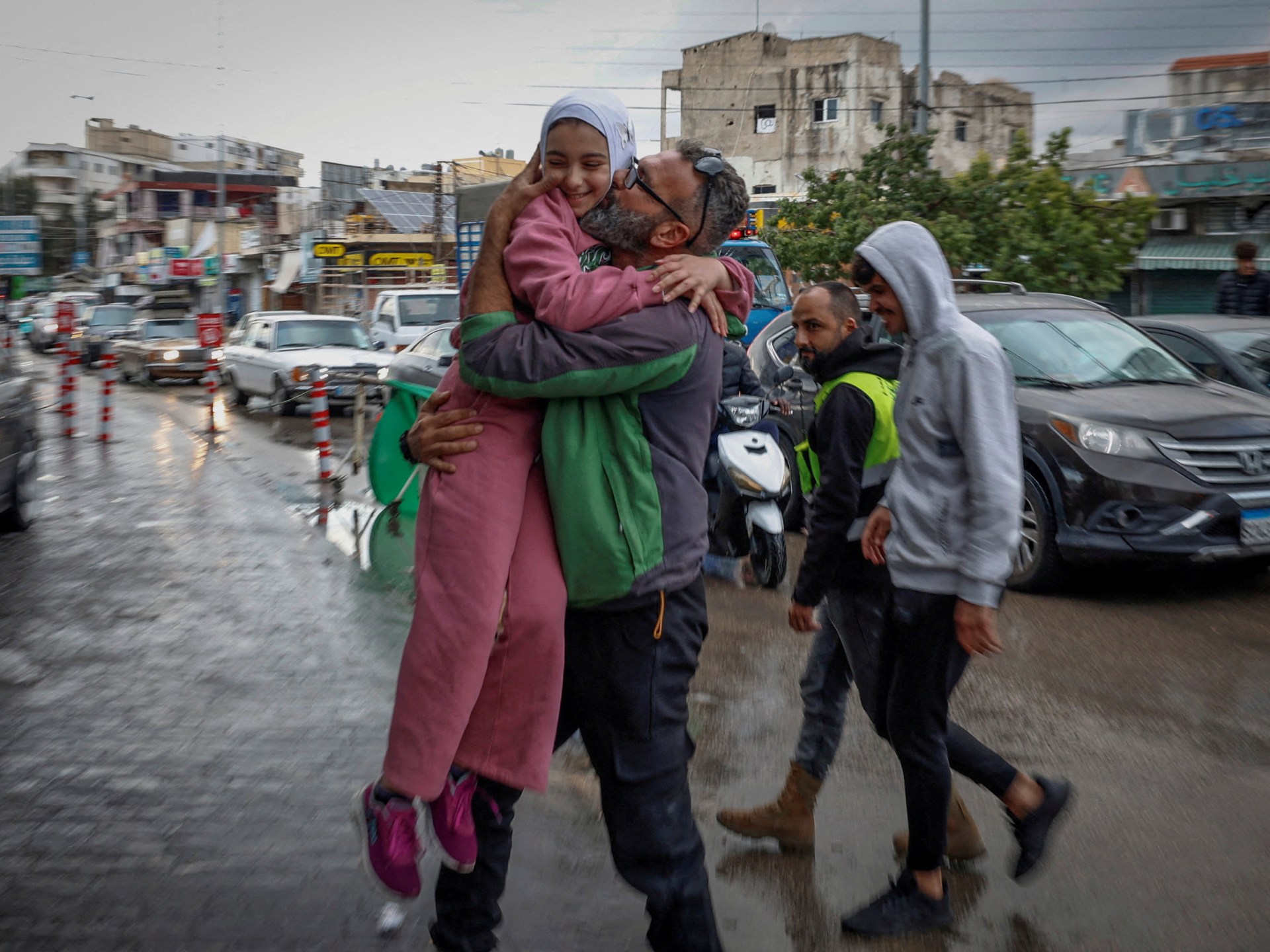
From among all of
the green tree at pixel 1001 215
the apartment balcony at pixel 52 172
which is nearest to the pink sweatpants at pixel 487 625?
the green tree at pixel 1001 215

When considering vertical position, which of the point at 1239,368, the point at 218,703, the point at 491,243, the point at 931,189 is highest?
the point at 931,189

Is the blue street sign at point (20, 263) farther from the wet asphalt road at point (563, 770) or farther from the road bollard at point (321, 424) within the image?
the wet asphalt road at point (563, 770)

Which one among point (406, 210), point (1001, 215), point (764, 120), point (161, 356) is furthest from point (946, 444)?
point (406, 210)

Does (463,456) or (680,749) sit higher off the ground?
(463,456)

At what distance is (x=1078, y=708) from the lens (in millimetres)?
5152

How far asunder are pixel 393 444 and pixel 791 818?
199 inches

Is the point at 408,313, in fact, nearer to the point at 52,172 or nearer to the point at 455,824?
the point at 455,824

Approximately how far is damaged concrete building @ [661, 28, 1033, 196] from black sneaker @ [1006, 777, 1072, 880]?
43.8 m

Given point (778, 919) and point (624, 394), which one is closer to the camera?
point (624, 394)

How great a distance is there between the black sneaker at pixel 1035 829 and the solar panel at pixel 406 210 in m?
49.8

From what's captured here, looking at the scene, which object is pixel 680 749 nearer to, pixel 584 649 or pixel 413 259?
pixel 584 649

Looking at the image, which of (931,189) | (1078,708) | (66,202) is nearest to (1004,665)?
(1078,708)

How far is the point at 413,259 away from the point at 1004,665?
154ft

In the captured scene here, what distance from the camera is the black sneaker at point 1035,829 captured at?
335 cm
